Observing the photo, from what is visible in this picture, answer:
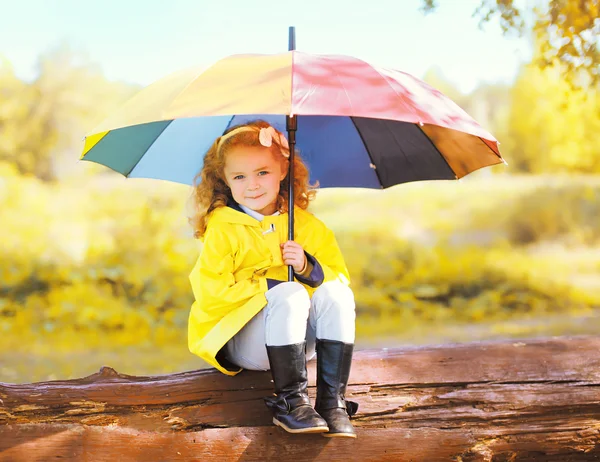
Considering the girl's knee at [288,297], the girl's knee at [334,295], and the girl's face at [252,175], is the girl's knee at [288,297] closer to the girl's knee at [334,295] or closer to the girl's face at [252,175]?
the girl's knee at [334,295]

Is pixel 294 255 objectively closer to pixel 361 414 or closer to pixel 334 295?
pixel 334 295

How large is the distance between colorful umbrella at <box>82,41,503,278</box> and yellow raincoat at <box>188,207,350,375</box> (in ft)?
0.43

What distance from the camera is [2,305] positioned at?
6953 mm

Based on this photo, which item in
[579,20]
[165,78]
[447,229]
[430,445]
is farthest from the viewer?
[447,229]

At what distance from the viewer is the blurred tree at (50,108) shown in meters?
7.73

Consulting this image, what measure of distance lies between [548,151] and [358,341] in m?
4.03

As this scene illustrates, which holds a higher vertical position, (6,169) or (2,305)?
(6,169)

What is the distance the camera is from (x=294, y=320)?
2383 millimetres

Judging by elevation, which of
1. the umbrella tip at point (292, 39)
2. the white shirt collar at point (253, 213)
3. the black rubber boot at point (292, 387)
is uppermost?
the umbrella tip at point (292, 39)

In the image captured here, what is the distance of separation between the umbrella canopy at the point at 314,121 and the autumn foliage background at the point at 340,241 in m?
3.38

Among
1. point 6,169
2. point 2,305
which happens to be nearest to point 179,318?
point 2,305

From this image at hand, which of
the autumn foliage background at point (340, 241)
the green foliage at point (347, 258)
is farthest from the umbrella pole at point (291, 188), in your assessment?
the green foliage at point (347, 258)

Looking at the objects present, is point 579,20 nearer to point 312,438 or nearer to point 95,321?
point 312,438

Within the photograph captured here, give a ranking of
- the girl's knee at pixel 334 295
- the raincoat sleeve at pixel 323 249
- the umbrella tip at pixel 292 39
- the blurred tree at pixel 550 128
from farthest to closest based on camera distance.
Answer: the blurred tree at pixel 550 128, the raincoat sleeve at pixel 323 249, the umbrella tip at pixel 292 39, the girl's knee at pixel 334 295
